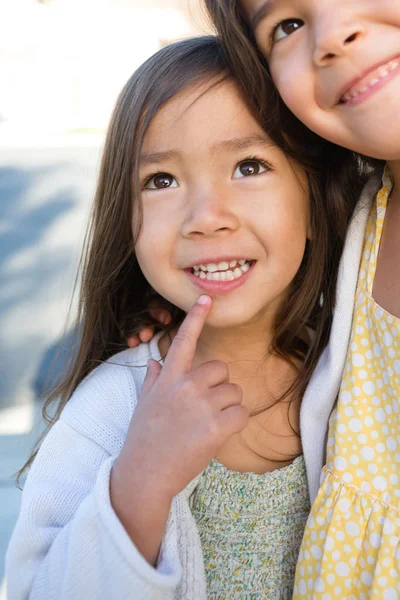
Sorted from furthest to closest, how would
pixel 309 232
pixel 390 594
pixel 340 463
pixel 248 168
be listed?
pixel 309 232
pixel 248 168
pixel 340 463
pixel 390 594

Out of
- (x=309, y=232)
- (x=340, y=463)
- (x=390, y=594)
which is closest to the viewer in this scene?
(x=390, y=594)

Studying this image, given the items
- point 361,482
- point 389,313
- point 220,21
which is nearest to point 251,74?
point 220,21

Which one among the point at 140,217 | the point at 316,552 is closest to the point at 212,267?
the point at 140,217

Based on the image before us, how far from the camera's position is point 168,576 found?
99cm

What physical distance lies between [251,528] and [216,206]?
557 mm

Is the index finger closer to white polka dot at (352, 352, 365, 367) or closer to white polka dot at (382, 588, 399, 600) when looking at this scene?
white polka dot at (352, 352, 365, 367)

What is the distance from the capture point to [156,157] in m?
1.18

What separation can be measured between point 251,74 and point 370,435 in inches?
24.5

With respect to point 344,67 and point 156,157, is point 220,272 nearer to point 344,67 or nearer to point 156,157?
point 156,157

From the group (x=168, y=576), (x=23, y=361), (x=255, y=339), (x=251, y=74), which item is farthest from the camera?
(x=23, y=361)

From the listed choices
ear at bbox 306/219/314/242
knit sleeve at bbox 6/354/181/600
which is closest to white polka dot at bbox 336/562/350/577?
knit sleeve at bbox 6/354/181/600

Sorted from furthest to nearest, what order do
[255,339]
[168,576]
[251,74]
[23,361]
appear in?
[23,361] → [255,339] → [251,74] → [168,576]

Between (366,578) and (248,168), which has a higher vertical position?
(248,168)

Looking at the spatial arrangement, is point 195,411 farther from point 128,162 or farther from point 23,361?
point 23,361
